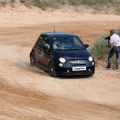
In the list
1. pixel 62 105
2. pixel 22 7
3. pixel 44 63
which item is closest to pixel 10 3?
pixel 22 7

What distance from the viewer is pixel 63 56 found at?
17031 mm

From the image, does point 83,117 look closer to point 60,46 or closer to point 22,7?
point 60,46

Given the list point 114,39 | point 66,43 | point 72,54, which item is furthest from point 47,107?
point 114,39

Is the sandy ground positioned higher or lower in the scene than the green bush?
higher

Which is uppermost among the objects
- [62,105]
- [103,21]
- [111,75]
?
[62,105]

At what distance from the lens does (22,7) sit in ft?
147

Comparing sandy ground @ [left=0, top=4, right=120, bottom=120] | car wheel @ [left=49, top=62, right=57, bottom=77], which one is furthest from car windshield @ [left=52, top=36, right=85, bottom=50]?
sandy ground @ [left=0, top=4, right=120, bottom=120]

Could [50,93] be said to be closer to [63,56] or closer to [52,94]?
[52,94]

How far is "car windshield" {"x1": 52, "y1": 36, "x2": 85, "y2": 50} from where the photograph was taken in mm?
17844

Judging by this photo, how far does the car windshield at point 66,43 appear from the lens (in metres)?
17.8

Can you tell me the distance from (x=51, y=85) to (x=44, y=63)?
2730mm

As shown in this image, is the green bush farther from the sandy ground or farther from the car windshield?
the car windshield

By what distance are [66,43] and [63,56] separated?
3.75 ft

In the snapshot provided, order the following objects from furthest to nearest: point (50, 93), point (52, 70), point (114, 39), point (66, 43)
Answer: point (114, 39) < point (66, 43) < point (52, 70) < point (50, 93)
